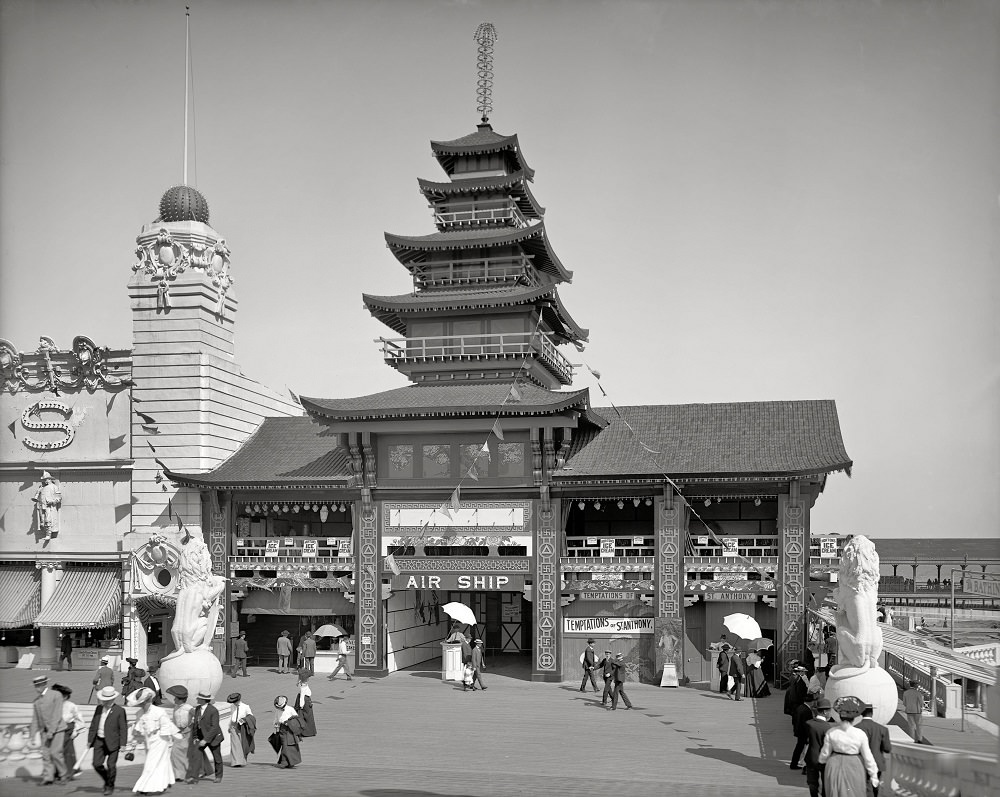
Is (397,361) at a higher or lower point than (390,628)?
higher

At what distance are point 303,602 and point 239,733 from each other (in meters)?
15.7

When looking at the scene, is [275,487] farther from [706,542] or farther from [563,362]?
[706,542]

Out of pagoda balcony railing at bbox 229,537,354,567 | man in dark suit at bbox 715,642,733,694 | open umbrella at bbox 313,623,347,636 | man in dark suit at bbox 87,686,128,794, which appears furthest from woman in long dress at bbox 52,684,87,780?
man in dark suit at bbox 715,642,733,694

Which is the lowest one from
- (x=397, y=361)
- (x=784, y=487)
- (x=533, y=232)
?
(x=784, y=487)

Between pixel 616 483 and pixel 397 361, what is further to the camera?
pixel 397 361

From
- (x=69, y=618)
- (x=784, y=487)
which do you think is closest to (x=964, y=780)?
(x=784, y=487)

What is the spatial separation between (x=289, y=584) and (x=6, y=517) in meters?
11.0

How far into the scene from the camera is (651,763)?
62.7 ft

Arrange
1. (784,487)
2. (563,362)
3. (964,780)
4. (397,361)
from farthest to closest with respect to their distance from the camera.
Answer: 1. (563,362)
2. (397,361)
3. (784,487)
4. (964,780)

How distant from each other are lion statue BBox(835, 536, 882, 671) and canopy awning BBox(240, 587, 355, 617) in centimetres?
1835

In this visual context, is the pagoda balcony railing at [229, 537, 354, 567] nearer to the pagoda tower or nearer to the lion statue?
the pagoda tower

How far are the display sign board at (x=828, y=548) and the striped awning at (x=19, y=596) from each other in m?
26.0

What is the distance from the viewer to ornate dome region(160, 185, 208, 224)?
36.8 metres

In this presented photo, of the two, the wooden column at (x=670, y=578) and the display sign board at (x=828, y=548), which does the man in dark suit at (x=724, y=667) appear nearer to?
the wooden column at (x=670, y=578)
